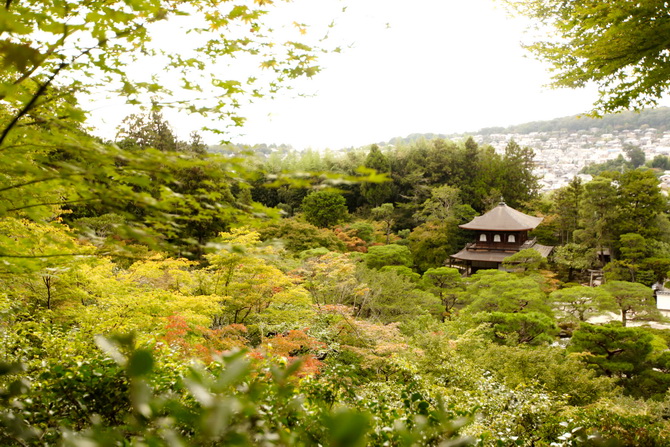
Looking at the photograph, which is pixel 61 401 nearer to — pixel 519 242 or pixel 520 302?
pixel 520 302

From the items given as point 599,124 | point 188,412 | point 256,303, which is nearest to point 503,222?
point 256,303

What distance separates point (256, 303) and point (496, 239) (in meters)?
13.0

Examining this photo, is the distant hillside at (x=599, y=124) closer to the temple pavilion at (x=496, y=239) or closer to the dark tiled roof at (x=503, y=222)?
the dark tiled roof at (x=503, y=222)

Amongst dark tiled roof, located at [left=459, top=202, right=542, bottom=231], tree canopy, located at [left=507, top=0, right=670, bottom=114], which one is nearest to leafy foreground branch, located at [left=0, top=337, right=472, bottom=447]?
tree canopy, located at [left=507, top=0, right=670, bottom=114]

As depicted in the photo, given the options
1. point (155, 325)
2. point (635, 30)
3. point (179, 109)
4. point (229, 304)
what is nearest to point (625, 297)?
point (635, 30)

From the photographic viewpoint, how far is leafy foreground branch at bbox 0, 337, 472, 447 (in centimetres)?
52

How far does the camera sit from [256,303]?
692 cm

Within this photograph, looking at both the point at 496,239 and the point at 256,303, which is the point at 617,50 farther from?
the point at 496,239

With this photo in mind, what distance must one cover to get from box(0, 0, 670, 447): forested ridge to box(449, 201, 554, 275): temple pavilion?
1.21 metres

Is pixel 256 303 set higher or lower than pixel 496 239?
higher

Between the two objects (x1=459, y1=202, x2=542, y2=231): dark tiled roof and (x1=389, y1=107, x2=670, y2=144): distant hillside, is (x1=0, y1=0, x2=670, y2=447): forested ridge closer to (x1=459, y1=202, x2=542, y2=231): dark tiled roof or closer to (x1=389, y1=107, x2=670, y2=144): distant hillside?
(x1=459, y1=202, x2=542, y2=231): dark tiled roof

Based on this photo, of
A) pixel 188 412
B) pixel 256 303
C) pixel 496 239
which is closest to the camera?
pixel 188 412

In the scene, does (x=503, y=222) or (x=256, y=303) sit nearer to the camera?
(x=256, y=303)

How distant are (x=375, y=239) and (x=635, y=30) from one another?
1457 centimetres
